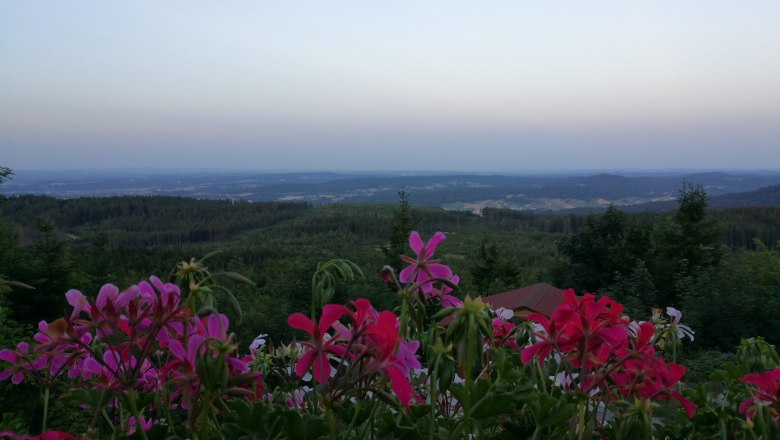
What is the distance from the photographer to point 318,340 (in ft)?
3.04

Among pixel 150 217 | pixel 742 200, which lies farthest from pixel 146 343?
pixel 742 200

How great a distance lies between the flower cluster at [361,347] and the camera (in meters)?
0.86

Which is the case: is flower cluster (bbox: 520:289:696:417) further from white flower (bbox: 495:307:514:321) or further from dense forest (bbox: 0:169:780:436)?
white flower (bbox: 495:307:514:321)

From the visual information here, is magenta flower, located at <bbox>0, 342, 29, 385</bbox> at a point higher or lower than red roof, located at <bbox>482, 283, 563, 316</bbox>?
higher

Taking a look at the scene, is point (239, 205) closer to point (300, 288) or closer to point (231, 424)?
point (300, 288)

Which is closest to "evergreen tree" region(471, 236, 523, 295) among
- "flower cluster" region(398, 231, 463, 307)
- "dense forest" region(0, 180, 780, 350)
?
"dense forest" region(0, 180, 780, 350)

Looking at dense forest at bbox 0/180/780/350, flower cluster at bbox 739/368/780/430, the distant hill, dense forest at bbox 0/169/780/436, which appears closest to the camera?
flower cluster at bbox 739/368/780/430

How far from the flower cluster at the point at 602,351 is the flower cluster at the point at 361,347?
1.28 feet

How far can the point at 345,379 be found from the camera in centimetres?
90

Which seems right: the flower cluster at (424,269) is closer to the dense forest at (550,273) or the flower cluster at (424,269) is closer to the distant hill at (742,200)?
the dense forest at (550,273)

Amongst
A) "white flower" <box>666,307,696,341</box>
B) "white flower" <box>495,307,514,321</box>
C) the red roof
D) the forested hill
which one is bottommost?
the forested hill

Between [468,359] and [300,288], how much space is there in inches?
711

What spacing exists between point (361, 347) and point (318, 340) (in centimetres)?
8

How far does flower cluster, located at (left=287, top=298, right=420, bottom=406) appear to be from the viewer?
858mm
